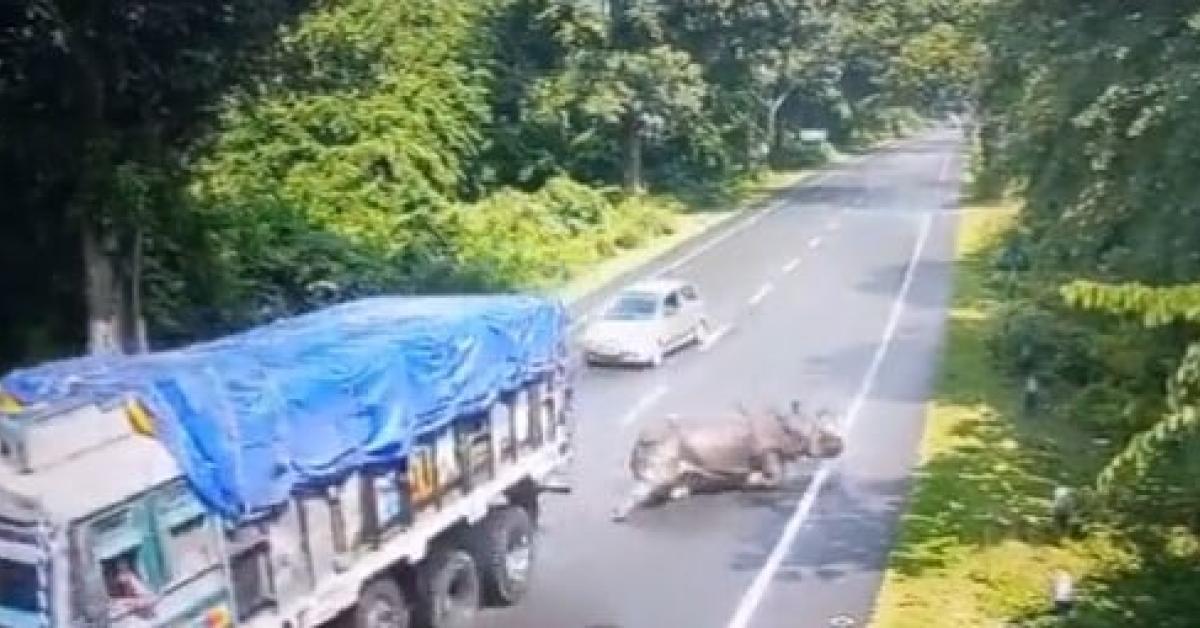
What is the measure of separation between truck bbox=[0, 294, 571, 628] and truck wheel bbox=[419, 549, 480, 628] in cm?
2

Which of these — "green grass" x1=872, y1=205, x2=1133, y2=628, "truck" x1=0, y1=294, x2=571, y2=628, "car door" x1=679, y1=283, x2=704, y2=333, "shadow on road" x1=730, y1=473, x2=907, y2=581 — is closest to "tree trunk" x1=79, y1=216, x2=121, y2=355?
"truck" x1=0, y1=294, x2=571, y2=628

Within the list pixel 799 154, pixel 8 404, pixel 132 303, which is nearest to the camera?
pixel 8 404

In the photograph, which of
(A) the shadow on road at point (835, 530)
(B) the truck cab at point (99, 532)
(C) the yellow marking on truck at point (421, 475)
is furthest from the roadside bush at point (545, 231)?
(B) the truck cab at point (99, 532)

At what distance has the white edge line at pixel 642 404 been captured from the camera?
2403 centimetres

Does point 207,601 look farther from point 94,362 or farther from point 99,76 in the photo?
point 99,76

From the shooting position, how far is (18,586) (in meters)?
9.75

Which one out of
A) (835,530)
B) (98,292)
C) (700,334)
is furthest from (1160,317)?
(700,334)

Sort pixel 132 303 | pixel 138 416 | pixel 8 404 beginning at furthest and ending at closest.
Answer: pixel 132 303 < pixel 8 404 < pixel 138 416

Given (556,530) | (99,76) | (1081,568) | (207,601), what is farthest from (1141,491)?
(99,76)

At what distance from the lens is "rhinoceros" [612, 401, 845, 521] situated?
1891 centimetres

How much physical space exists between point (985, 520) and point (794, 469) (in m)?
3.54

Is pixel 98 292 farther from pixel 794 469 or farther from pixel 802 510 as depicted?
pixel 802 510

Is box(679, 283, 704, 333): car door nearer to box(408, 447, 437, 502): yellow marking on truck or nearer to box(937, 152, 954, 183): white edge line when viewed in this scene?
box(408, 447, 437, 502): yellow marking on truck

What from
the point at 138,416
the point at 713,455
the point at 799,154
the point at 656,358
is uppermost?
the point at 138,416
